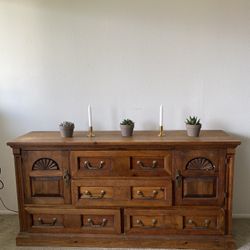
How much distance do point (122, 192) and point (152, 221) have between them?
0.31m

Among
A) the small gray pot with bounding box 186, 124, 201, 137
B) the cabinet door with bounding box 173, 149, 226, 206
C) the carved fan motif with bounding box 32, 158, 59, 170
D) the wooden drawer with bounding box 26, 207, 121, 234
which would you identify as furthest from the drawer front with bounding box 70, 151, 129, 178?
the small gray pot with bounding box 186, 124, 201, 137

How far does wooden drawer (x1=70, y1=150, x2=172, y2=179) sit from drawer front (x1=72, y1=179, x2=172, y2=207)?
6 cm

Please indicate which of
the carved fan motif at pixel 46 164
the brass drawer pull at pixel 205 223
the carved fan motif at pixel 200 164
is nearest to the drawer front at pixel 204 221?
the brass drawer pull at pixel 205 223

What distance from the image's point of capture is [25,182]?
2.09 metres

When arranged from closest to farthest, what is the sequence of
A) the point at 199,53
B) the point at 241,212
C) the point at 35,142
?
the point at 35,142 < the point at 199,53 < the point at 241,212

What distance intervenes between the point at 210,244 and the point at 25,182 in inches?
56.5

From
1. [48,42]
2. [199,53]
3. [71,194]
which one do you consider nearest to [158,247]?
[71,194]

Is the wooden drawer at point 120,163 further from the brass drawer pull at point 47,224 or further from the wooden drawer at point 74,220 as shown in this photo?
the brass drawer pull at point 47,224

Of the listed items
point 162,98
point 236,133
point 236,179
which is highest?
point 162,98

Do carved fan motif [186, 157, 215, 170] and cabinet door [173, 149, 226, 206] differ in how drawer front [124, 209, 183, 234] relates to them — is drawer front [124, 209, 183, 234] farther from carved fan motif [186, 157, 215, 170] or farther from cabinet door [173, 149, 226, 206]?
carved fan motif [186, 157, 215, 170]

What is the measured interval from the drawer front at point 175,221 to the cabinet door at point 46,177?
20.1 inches

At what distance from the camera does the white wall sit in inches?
91.1

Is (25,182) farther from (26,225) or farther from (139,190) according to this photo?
(139,190)

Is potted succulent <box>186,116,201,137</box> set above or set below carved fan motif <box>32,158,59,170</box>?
above
